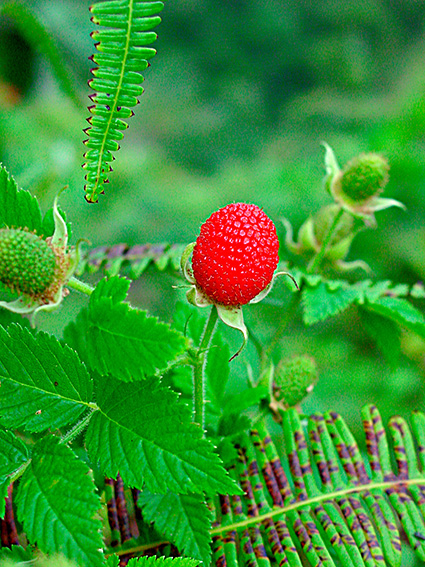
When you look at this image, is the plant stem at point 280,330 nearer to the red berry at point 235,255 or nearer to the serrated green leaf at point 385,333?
the serrated green leaf at point 385,333

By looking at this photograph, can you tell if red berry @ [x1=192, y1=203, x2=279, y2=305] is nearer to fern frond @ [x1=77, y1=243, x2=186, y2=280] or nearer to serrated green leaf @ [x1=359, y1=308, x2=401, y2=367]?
fern frond @ [x1=77, y1=243, x2=186, y2=280]

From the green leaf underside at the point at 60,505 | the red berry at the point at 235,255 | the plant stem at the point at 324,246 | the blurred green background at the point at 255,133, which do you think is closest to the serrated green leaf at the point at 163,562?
the green leaf underside at the point at 60,505

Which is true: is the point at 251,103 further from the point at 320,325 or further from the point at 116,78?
the point at 116,78

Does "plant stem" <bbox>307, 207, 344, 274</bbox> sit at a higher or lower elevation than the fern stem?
higher

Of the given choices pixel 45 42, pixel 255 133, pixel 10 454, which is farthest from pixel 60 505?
pixel 255 133

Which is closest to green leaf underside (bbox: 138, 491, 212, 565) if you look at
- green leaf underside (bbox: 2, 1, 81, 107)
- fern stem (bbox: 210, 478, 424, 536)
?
fern stem (bbox: 210, 478, 424, 536)

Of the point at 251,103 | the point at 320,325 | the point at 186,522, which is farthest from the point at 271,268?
the point at 251,103

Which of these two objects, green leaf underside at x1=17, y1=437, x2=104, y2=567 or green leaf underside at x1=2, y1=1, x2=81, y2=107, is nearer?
green leaf underside at x1=17, y1=437, x2=104, y2=567
